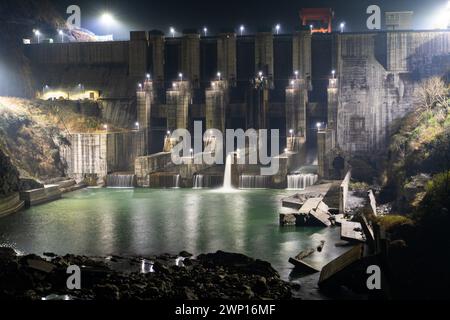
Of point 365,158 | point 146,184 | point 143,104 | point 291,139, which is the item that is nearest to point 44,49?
point 143,104

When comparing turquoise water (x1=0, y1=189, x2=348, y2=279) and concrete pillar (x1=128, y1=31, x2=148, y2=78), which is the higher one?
concrete pillar (x1=128, y1=31, x2=148, y2=78)

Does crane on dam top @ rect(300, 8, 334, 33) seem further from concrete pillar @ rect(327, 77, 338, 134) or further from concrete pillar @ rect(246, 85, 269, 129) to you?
concrete pillar @ rect(246, 85, 269, 129)

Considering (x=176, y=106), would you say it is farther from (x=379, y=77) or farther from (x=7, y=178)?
(x=7, y=178)

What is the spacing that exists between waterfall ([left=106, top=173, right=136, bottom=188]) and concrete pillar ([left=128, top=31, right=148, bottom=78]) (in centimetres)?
1419

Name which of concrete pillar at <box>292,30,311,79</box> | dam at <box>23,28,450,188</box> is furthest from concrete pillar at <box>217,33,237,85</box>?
Result: concrete pillar at <box>292,30,311,79</box>

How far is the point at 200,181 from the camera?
47094 mm

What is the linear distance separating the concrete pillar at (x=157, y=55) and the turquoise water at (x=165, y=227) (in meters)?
17.4

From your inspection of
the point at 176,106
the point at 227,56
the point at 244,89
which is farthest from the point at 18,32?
the point at 244,89

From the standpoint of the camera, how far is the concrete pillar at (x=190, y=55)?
57688 mm

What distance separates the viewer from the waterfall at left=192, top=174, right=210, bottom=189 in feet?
154

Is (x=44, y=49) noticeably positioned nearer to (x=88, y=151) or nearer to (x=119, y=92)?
(x=119, y=92)

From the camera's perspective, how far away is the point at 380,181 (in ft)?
147

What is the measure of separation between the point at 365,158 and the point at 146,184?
59.6 feet

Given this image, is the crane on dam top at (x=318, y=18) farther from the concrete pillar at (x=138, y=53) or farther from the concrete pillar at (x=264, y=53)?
the concrete pillar at (x=138, y=53)
